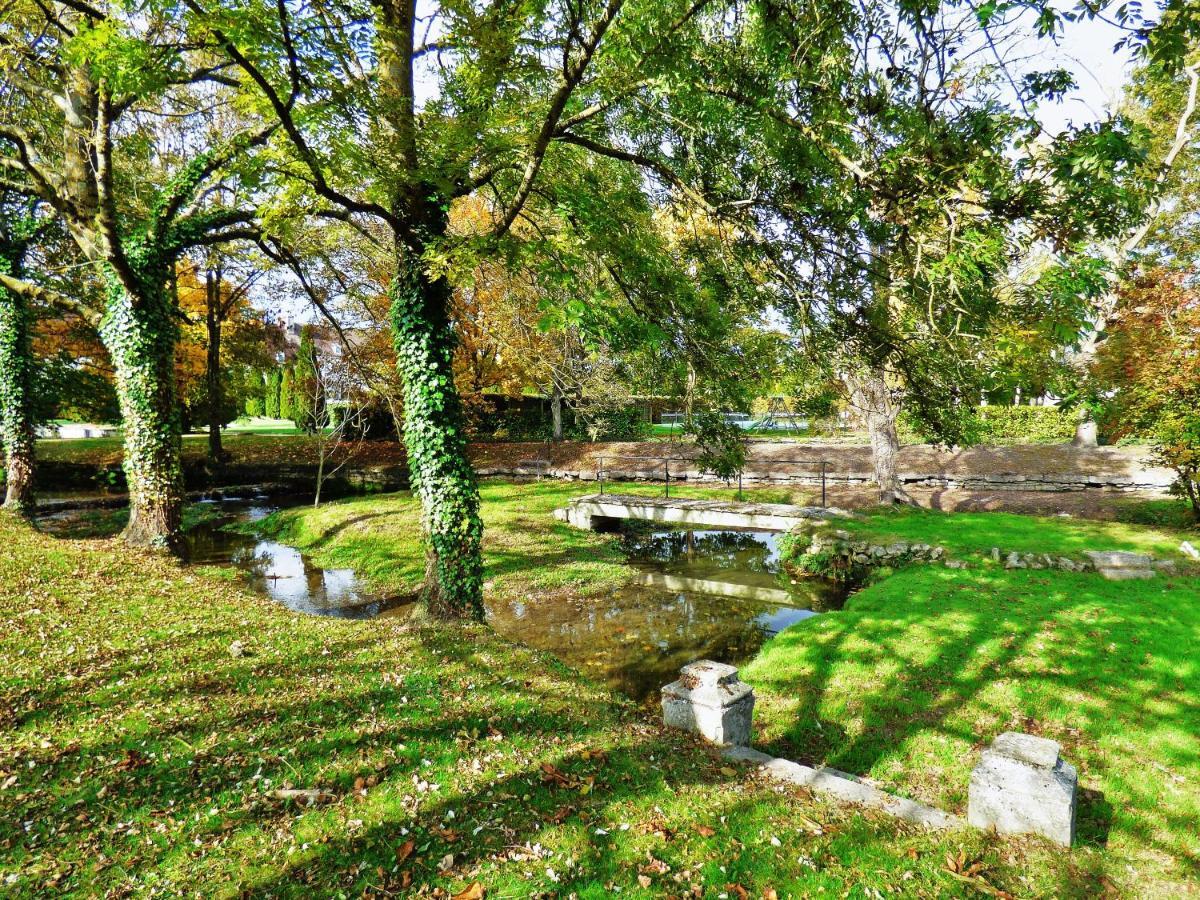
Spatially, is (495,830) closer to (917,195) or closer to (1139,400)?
(917,195)

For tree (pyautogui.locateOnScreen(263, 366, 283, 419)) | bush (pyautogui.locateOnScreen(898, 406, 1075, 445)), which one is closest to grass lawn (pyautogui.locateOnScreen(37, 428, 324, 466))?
tree (pyautogui.locateOnScreen(263, 366, 283, 419))

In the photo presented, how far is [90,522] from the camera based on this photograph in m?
15.6

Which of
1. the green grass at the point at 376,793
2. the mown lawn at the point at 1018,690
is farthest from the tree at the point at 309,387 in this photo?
the mown lawn at the point at 1018,690

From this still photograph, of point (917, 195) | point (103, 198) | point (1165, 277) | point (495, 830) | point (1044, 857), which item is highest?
point (103, 198)

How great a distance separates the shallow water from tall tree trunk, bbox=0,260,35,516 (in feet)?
11.6

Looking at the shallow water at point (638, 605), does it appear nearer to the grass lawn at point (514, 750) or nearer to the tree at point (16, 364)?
the grass lawn at point (514, 750)

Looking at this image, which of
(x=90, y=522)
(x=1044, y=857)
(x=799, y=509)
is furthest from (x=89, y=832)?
(x=90, y=522)

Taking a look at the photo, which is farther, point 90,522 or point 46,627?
point 90,522

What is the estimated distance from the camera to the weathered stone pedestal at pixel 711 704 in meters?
5.04

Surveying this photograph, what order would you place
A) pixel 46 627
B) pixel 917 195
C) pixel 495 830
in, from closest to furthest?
pixel 495 830, pixel 917 195, pixel 46 627

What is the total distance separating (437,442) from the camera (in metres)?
7.35

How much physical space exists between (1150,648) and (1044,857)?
14.0 feet

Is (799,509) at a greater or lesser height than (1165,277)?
lesser

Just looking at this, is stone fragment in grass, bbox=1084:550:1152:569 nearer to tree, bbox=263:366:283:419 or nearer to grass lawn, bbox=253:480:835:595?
grass lawn, bbox=253:480:835:595
